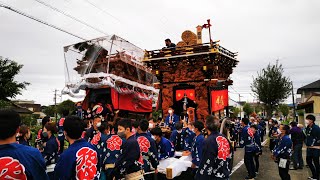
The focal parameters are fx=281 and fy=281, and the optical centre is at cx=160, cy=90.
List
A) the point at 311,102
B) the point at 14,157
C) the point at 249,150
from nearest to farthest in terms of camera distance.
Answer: the point at 14,157
the point at 249,150
the point at 311,102

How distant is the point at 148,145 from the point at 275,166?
7751 mm

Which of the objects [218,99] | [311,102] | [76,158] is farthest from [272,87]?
[76,158]

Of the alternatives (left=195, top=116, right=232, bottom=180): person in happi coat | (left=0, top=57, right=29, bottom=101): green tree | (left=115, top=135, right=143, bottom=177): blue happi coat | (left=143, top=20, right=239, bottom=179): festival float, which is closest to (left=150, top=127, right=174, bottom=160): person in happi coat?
(left=115, top=135, right=143, bottom=177): blue happi coat

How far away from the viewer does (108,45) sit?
14086 mm

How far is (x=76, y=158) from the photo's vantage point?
9.97 feet

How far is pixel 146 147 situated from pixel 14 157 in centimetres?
337

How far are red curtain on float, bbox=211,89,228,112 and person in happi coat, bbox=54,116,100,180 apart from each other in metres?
10.6

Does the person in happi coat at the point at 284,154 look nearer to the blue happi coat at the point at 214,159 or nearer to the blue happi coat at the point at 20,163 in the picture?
the blue happi coat at the point at 214,159

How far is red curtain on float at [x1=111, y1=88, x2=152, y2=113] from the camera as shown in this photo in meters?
14.3

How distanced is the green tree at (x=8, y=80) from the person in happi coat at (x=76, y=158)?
76.7ft

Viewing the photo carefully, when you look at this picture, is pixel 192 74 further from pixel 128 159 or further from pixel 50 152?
pixel 128 159

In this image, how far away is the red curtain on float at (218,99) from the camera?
1343 cm

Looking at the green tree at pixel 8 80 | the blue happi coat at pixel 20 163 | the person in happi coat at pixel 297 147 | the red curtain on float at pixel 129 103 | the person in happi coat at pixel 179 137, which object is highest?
the green tree at pixel 8 80

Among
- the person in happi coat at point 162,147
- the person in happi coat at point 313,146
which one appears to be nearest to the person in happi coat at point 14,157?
the person in happi coat at point 162,147
